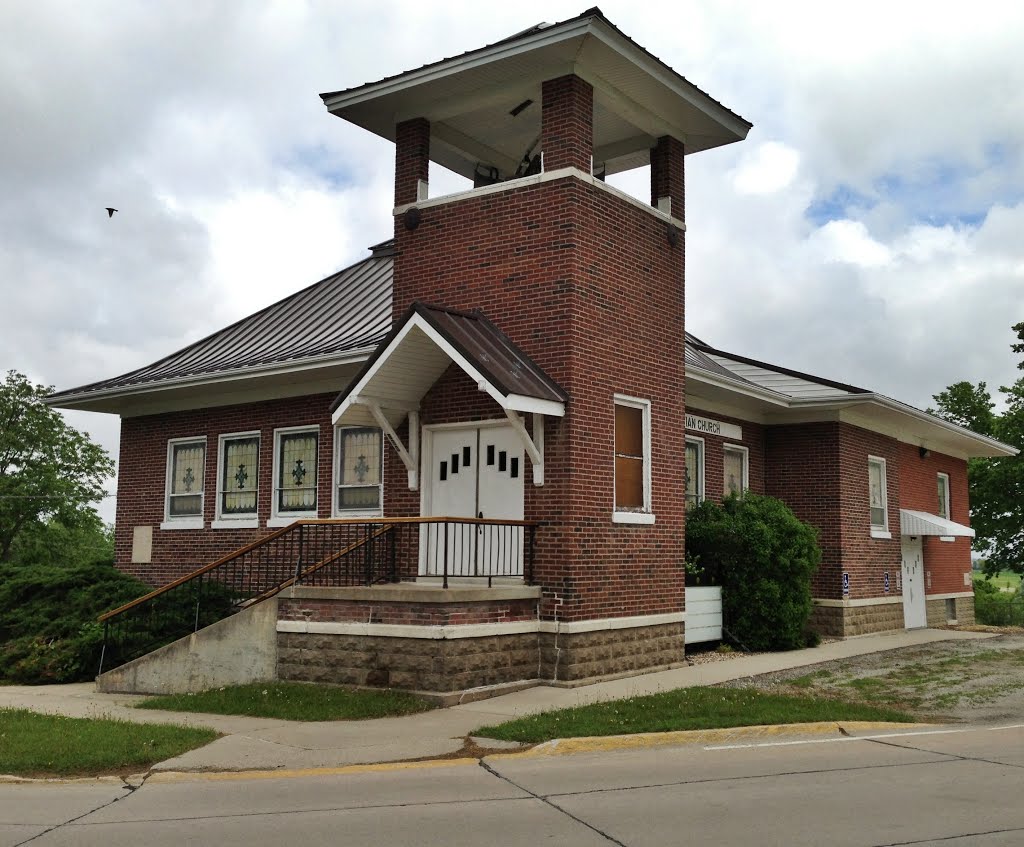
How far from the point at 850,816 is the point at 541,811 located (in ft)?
6.51

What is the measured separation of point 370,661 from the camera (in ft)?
41.4

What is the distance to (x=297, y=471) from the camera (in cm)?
1842

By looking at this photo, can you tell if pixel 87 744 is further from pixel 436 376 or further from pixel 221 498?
pixel 221 498

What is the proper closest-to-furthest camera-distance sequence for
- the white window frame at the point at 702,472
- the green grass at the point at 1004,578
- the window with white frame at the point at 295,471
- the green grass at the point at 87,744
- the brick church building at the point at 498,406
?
the green grass at the point at 87,744
the brick church building at the point at 498,406
the window with white frame at the point at 295,471
the white window frame at the point at 702,472
the green grass at the point at 1004,578

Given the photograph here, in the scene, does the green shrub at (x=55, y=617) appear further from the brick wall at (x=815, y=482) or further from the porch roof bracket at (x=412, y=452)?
the brick wall at (x=815, y=482)

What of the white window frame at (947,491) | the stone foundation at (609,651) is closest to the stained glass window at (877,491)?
the white window frame at (947,491)

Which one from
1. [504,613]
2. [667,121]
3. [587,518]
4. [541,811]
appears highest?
[667,121]

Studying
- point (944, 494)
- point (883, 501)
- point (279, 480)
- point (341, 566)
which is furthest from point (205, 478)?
point (944, 494)

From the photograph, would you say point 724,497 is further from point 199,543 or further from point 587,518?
point 199,543

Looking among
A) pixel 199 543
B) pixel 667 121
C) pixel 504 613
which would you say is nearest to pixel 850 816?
pixel 504 613

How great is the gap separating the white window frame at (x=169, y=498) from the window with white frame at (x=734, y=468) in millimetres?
9391

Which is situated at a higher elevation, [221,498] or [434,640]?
[221,498]

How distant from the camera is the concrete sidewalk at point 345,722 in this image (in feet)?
30.9

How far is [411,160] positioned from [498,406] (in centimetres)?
392
